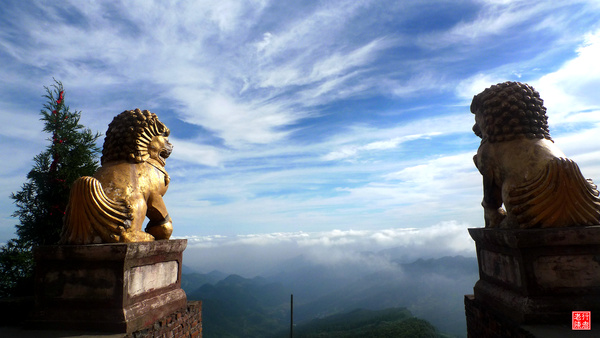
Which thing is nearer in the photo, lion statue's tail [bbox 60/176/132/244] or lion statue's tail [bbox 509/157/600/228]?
lion statue's tail [bbox 509/157/600/228]

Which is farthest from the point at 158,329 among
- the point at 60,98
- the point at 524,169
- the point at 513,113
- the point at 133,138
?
the point at 60,98

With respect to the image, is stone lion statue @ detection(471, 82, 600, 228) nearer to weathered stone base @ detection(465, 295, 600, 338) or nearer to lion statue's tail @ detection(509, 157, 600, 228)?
lion statue's tail @ detection(509, 157, 600, 228)

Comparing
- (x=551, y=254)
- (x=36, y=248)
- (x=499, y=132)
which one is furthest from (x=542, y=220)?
(x=36, y=248)

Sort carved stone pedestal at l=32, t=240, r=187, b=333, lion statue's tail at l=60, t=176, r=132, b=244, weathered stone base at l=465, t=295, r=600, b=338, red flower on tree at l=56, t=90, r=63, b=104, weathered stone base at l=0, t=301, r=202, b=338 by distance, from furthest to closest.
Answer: red flower on tree at l=56, t=90, r=63, b=104
lion statue's tail at l=60, t=176, r=132, b=244
carved stone pedestal at l=32, t=240, r=187, b=333
weathered stone base at l=0, t=301, r=202, b=338
weathered stone base at l=465, t=295, r=600, b=338

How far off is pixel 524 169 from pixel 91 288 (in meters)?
4.94

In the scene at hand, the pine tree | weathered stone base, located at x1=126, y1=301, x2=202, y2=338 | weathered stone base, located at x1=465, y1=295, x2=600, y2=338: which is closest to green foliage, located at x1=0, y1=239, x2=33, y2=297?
the pine tree

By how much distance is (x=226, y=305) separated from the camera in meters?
49.7

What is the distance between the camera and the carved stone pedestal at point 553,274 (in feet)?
10.2

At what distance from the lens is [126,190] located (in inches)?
164

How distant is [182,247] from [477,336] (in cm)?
419

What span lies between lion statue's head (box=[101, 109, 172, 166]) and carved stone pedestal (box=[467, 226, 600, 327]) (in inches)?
183

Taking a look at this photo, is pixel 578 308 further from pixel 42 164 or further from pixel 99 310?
pixel 42 164

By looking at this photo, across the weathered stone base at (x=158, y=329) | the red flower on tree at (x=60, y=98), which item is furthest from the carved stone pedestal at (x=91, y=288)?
the red flower on tree at (x=60, y=98)

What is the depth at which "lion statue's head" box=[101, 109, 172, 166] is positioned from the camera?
460cm
